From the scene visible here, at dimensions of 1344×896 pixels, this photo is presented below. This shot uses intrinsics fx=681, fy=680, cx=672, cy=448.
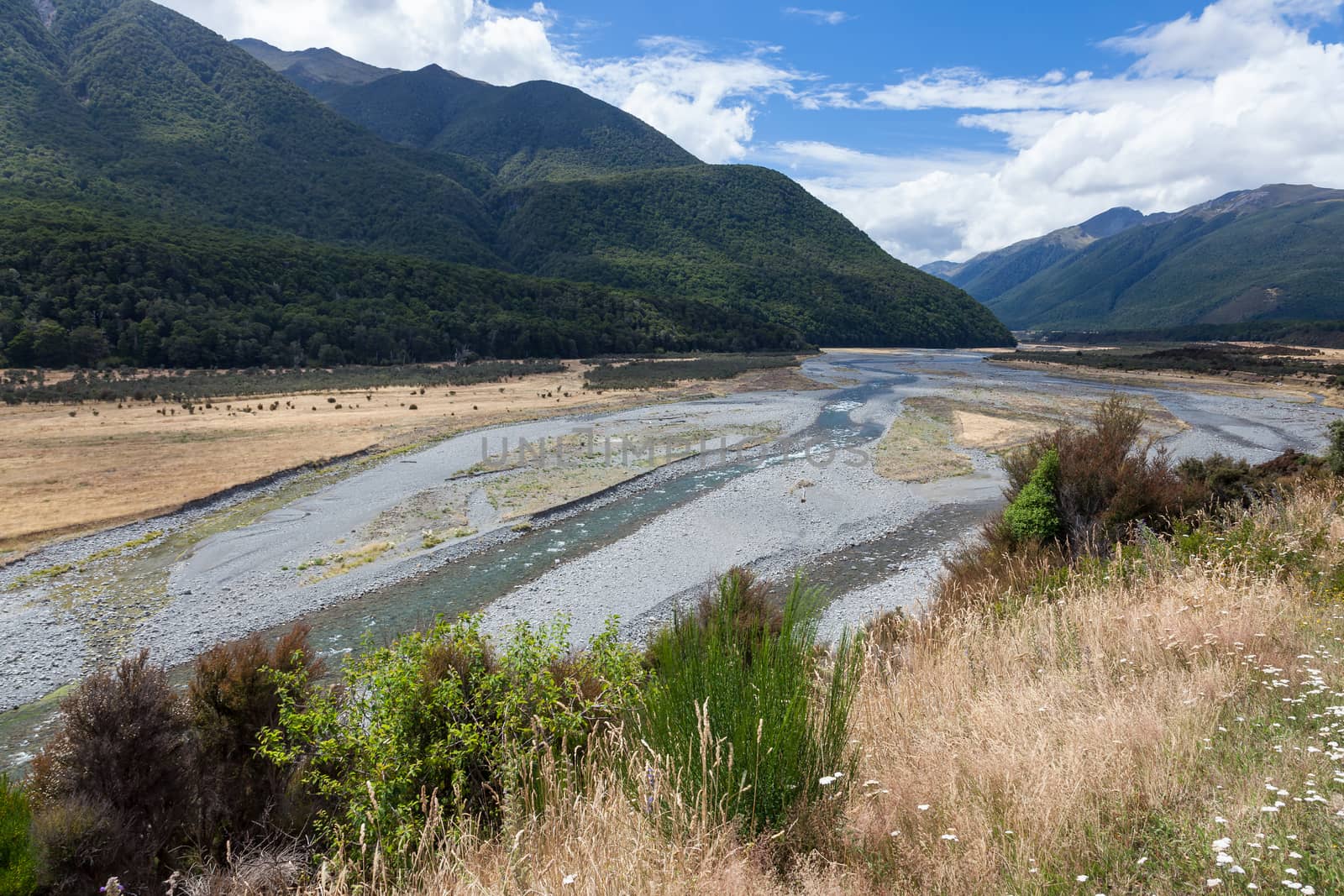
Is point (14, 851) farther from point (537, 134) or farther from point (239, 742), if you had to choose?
point (537, 134)

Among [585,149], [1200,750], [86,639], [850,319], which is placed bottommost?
[86,639]

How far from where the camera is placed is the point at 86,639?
10453 mm

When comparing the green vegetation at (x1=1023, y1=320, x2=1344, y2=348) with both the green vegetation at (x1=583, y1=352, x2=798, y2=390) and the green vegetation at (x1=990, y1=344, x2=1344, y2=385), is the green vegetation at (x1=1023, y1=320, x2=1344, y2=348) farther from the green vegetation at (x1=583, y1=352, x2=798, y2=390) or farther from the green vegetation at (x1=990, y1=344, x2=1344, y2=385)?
the green vegetation at (x1=583, y1=352, x2=798, y2=390)

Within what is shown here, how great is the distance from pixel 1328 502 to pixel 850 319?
102536 mm

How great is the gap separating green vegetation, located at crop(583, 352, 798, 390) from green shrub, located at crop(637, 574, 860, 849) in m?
42.3

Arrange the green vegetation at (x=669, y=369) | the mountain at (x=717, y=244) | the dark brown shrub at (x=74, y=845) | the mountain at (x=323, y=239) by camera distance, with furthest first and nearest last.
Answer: the mountain at (x=717, y=244), the mountain at (x=323, y=239), the green vegetation at (x=669, y=369), the dark brown shrub at (x=74, y=845)

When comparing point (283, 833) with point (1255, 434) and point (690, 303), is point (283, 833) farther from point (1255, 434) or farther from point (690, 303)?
point (690, 303)

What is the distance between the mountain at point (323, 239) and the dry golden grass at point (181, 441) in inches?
800

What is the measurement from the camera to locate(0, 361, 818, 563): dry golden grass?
16.6 meters

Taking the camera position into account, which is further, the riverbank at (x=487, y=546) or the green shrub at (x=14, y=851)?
the riverbank at (x=487, y=546)

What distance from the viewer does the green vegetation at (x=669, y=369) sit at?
1901 inches

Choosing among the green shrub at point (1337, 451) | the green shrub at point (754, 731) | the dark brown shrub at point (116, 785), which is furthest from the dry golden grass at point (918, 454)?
the dark brown shrub at point (116, 785)

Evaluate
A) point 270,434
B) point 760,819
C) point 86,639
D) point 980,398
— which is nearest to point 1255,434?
point 980,398

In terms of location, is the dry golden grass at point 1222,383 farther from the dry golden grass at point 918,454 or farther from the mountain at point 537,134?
the mountain at point 537,134
